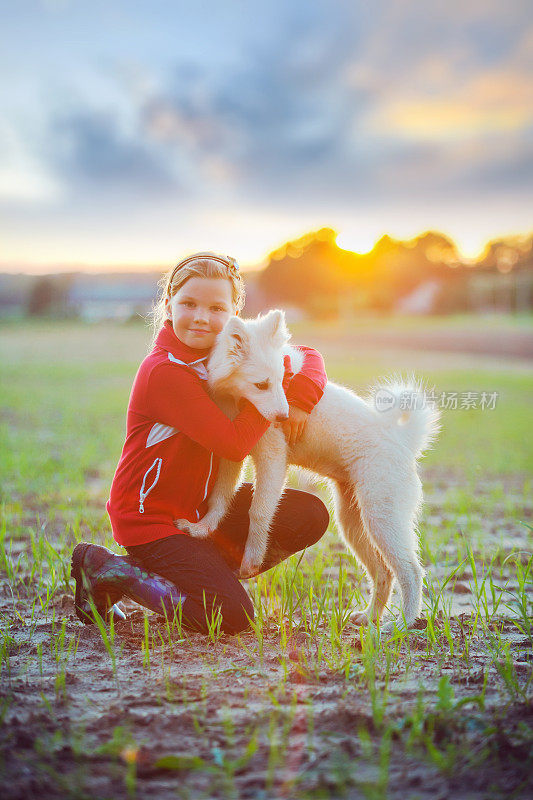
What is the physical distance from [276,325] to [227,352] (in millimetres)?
325

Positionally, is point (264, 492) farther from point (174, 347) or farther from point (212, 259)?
point (212, 259)

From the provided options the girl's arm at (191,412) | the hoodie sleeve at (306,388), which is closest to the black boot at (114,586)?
the girl's arm at (191,412)

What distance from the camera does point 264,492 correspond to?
3779 mm

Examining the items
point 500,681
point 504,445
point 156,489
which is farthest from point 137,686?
point 504,445

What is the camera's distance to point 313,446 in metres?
3.86

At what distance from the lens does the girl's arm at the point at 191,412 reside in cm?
345

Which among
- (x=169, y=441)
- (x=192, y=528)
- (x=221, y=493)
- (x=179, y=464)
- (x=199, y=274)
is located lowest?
(x=192, y=528)

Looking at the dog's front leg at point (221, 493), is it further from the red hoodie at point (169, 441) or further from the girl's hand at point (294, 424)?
the girl's hand at point (294, 424)

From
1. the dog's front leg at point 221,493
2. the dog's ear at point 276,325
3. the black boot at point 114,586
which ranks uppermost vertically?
the dog's ear at point 276,325

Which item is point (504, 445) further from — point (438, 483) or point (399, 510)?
point (399, 510)

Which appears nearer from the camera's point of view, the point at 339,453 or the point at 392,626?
the point at 392,626

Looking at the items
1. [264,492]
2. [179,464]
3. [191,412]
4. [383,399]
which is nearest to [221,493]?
[264,492]

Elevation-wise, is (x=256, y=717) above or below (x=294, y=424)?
below

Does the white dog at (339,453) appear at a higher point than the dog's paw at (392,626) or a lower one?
higher
